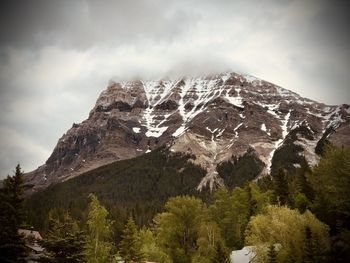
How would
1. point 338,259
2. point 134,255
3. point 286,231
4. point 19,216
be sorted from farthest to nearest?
point 134,255 < point 286,231 < point 338,259 < point 19,216

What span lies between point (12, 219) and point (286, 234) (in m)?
33.1

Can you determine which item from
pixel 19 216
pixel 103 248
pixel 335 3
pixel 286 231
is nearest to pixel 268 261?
pixel 286 231

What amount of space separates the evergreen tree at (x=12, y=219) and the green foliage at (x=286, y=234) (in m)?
29.5

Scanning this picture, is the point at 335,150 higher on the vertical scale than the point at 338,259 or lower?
higher

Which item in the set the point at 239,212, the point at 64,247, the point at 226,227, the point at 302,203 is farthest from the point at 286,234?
the point at 226,227

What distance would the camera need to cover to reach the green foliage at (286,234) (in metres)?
51.0

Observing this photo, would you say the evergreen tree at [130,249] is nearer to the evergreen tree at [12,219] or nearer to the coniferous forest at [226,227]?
the coniferous forest at [226,227]

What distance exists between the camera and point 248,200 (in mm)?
81625

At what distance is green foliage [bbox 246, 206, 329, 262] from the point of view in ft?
167

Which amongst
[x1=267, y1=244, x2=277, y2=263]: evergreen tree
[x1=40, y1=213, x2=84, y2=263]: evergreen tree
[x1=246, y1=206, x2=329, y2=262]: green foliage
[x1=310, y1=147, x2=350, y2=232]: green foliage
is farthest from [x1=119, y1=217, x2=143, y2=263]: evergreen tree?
[x1=310, y1=147, x2=350, y2=232]: green foliage

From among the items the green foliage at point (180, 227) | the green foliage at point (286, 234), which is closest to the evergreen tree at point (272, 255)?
the green foliage at point (286, 234)

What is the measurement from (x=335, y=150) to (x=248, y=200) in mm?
21141

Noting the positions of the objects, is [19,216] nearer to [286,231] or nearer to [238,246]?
[286,231]

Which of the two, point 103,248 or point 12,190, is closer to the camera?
point 12,190
